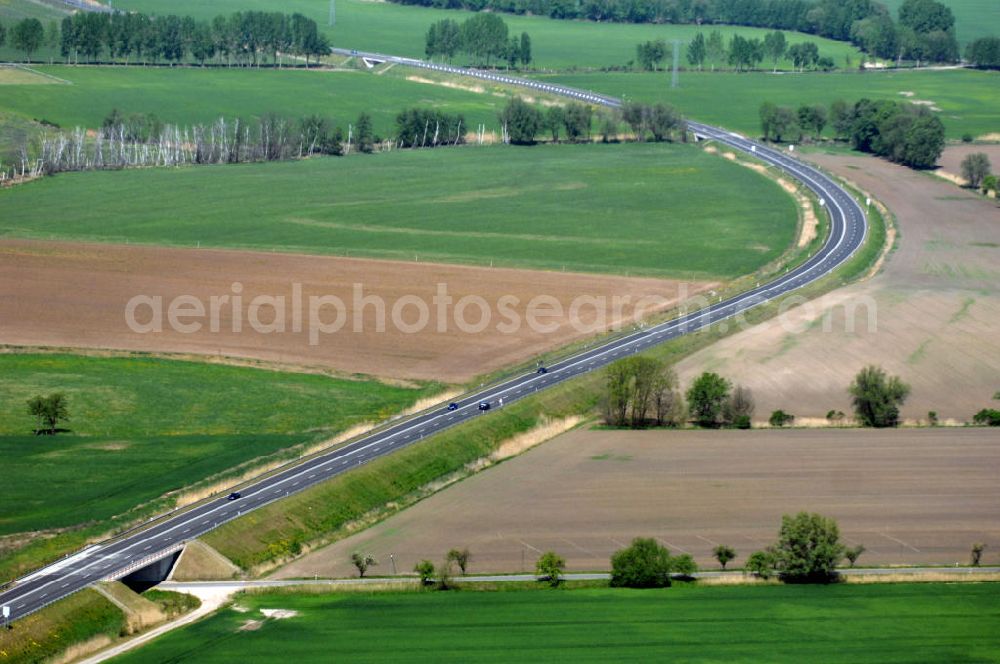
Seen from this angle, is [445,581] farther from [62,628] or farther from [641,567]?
[62,628]

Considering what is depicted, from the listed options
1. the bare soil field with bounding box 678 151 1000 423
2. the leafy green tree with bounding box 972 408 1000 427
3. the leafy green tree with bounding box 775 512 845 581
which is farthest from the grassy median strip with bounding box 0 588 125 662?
the leafy green tree with bounding box 972 408 1000 427

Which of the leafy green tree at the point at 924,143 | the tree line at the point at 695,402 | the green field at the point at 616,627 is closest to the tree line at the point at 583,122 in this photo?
the leafy green tree at the point at 924,143

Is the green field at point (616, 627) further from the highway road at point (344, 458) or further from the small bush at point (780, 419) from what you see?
the small bush at point (780, 419)

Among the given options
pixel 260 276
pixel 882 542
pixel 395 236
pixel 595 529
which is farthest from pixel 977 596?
pixel 395 236

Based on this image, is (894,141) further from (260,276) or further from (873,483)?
(873,483)

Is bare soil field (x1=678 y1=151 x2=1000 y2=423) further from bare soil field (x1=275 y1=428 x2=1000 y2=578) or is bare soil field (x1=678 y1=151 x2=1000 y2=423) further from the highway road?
bare soil field (x1=275 y1=428 x2=1000 y2=578)

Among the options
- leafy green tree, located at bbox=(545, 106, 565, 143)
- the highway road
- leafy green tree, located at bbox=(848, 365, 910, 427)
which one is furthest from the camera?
leafy green tree, located at bbox=(545, 106, 565, 143)
